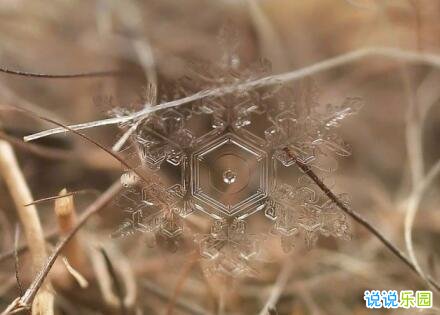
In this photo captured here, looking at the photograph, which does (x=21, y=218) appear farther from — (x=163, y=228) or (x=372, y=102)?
(x=372, y=102)

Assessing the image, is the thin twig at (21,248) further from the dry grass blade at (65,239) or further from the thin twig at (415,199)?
the thin twig at (415,199)

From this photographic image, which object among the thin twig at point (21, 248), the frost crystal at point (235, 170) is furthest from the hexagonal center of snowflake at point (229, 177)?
the thin twig at point (21, 248)

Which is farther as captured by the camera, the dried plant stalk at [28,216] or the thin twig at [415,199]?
the thin twig at [415,199]

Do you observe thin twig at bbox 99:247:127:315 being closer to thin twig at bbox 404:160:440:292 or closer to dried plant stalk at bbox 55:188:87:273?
dried plant stalk at bbox 55:188:87:273

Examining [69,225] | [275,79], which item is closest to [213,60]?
[275,79]

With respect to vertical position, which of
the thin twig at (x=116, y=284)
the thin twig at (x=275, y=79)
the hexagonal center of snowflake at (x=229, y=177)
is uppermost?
the thin twig at (x=275, y=79)

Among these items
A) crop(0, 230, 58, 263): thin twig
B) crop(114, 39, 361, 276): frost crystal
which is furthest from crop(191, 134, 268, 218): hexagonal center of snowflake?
crop(0, 230, 58, 263): thin twig

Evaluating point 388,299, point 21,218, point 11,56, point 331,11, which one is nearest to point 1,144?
point 21,218

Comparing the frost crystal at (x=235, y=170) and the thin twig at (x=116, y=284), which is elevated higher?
the frost crystal at (x=235, y=170)
